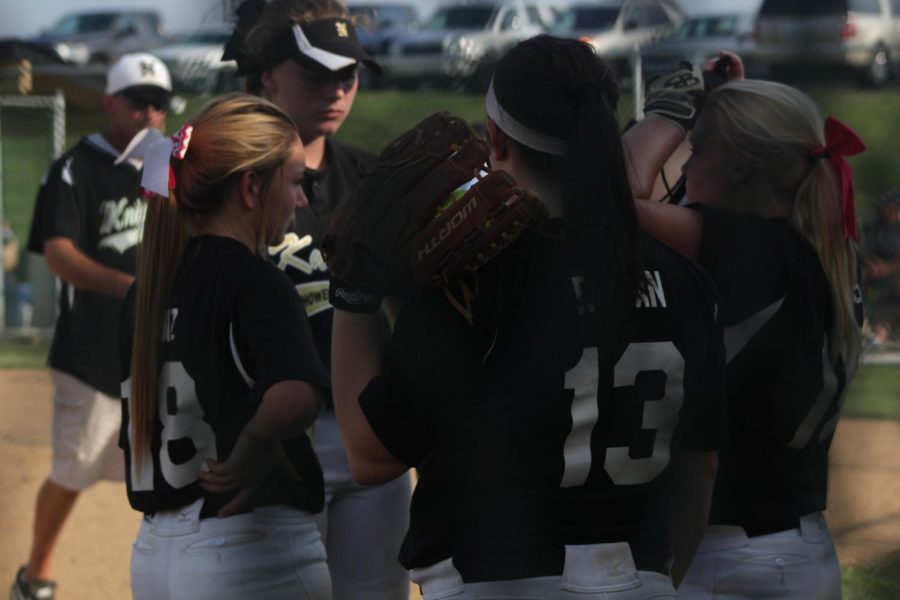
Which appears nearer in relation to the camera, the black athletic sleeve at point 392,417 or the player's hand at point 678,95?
the black athletic sleeve at point 392,417

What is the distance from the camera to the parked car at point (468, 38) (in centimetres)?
173

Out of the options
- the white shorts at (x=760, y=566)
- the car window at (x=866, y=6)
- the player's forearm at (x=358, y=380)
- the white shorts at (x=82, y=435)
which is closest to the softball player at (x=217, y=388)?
the player's forearm at (x=358, y=380)

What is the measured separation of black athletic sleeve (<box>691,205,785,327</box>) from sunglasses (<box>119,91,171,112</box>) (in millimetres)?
2633

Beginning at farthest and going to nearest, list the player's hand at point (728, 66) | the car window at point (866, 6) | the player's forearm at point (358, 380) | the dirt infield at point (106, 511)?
the dirt infield at point (106, 511), the player's hand at point (728, 66), the player's forearm at point (358, 380), the car window at point (866, 6)

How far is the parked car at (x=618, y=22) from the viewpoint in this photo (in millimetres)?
1605

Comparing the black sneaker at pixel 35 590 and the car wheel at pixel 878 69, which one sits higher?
the car wheel at pixel 878 69

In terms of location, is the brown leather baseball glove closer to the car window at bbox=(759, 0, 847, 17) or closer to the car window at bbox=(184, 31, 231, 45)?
the car window at bbox=(759, 0, 847, 17)

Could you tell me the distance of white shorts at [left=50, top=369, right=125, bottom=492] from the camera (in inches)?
168

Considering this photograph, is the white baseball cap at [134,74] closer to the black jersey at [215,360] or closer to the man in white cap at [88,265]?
the man in white cap at [88,265]

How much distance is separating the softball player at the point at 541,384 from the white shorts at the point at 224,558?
514 mm

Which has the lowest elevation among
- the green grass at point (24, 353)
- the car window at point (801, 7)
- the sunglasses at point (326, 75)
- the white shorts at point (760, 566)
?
the green grass at point (24, 353)

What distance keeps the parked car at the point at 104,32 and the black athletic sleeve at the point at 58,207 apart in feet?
5.98

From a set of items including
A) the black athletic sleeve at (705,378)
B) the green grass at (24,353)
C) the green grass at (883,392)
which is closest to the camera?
the black athletic sleeve at (705,378)

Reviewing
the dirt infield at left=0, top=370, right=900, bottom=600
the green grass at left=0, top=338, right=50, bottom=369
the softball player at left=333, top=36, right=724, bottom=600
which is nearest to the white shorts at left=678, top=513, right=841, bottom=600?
the dirt infield at left=0, top=370, right=900, bottom=600
